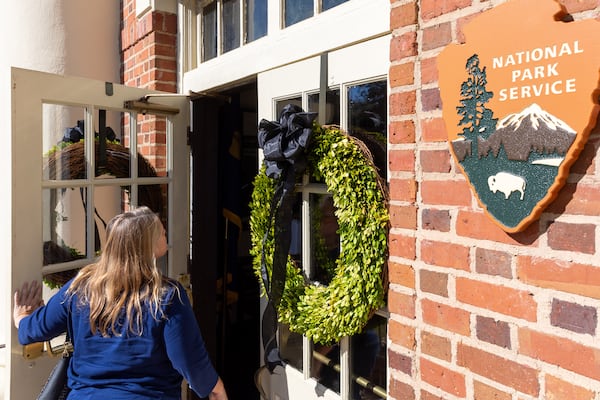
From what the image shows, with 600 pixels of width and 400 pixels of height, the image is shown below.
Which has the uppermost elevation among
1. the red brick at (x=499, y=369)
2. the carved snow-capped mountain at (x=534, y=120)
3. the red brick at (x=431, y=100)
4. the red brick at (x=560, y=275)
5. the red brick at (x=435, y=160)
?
the red brick at (x=431, y=100)

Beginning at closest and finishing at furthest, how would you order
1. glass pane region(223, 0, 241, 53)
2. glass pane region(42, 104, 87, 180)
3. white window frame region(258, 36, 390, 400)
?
white window frame region(258, 36, 390, 400), glass pane region(42, 104, 87, 180), glass pane region(223, 0, 241, 53)

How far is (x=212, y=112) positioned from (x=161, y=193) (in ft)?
2.06

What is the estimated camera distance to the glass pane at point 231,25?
9.49ft

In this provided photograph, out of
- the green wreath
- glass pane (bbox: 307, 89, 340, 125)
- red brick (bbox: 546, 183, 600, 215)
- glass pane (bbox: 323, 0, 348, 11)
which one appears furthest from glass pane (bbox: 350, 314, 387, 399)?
glass pane (bbox: 323, 0, 348, 11)

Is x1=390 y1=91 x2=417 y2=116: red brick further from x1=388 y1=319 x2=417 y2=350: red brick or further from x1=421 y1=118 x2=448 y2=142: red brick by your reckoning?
x1=388 y1=319 x2=417 y2=350: red brick

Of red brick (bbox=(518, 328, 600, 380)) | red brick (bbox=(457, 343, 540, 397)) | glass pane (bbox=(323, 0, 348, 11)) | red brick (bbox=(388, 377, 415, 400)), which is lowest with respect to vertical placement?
red brick (bbox=(388, 377, 415, 400))

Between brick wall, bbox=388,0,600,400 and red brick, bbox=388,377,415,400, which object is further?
red brick, bbox=388,377,415,400

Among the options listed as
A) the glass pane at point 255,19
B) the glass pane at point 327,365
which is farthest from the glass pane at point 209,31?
the glass pane at point 327,365

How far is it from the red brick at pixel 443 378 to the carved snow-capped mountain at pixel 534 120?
0.74 metres

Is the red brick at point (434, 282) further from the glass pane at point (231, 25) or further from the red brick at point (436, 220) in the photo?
the glass pane at point (231, 25)

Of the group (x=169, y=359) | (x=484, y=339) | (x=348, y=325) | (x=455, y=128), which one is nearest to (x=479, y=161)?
(x=455, y=128)

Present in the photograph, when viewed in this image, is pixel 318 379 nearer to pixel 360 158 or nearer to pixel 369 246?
pixel 369 246

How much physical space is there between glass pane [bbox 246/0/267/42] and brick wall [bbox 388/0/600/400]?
48.1 inches

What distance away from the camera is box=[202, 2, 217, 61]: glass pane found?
3115mm
